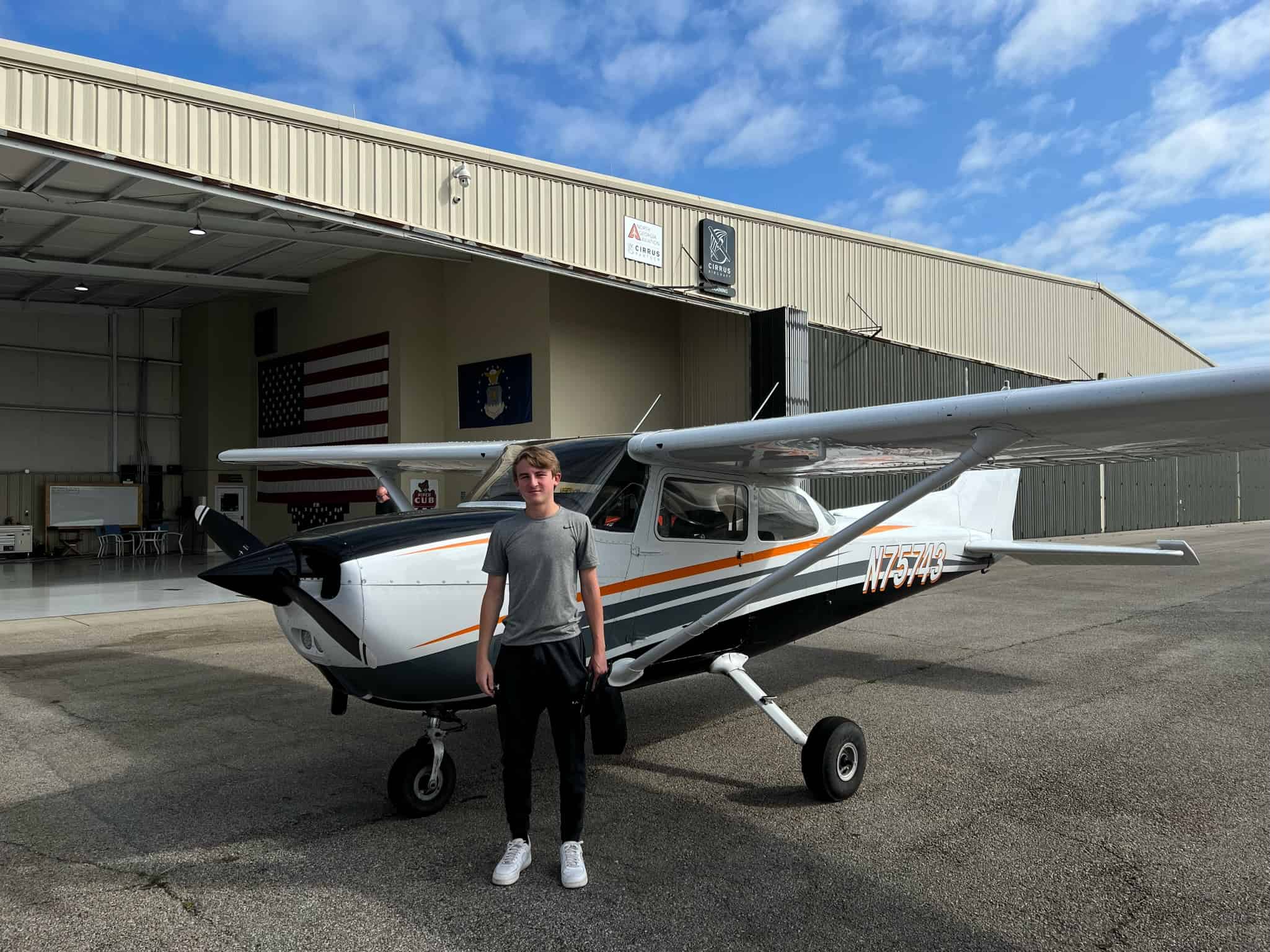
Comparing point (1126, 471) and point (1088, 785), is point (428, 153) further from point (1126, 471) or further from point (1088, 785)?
point (1126, 471)

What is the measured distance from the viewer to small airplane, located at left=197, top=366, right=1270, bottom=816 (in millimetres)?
3754

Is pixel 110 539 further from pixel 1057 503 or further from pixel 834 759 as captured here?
pixel 1057 503

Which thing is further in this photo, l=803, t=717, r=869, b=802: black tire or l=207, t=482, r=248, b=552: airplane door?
l=207, t=482, r=248, b=552: airplane door

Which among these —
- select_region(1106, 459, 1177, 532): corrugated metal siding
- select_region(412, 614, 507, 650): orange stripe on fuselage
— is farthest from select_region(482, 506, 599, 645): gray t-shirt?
select_region(1106, 459, 1177, 532): corrugated metal siding

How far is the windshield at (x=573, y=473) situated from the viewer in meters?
4.67

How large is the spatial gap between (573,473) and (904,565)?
3.24m

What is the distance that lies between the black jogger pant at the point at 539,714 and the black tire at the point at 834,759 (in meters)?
1.35

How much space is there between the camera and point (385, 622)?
3.76 m

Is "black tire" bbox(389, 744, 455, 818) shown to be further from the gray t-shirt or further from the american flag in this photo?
the american flag

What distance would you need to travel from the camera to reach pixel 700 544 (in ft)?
17.1

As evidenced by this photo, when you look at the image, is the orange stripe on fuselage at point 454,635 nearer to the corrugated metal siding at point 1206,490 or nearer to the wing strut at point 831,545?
the wing strut at point 831,545

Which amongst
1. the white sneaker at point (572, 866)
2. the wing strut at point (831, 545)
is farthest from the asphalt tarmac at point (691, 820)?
the wing strut at point (831, 545)

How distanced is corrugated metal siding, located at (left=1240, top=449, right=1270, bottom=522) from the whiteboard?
39.7 m

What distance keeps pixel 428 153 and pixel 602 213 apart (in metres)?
3.01
